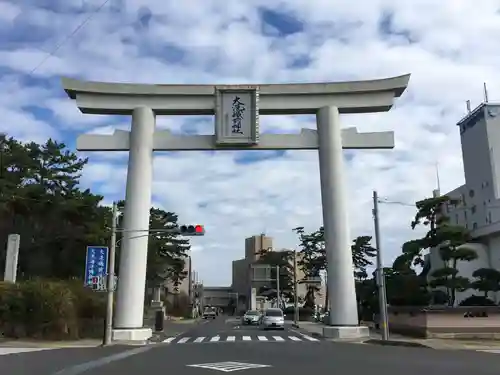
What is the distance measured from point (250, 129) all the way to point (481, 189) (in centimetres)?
2960

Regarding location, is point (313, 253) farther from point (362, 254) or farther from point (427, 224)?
point (427, 224)

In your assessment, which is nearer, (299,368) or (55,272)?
(299,368)

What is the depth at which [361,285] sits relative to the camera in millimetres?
47094

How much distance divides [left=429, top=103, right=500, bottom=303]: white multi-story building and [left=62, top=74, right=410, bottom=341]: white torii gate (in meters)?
20.3

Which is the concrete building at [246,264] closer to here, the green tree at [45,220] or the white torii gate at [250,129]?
Result: the green tree at [45,220]

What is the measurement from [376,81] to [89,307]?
2100 cm

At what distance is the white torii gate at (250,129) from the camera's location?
1094 inches

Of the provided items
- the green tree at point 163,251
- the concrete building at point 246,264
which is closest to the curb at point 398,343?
the green tree at point 163,251

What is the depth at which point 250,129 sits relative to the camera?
28969mm

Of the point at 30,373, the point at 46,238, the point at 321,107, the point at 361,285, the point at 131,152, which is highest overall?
the point at 321,107

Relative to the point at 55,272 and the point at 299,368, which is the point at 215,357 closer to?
the point at 299,368

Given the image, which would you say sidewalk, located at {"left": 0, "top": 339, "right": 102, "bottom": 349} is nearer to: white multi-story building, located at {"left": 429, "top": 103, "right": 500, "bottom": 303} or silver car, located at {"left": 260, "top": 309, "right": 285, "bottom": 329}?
silver car, located at {"left": 260, "top": 309, "right": 285, "bottom": 329}

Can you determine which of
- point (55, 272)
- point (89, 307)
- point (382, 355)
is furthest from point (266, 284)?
point (382, 355)

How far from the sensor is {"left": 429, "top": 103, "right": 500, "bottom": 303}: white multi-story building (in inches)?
1767
